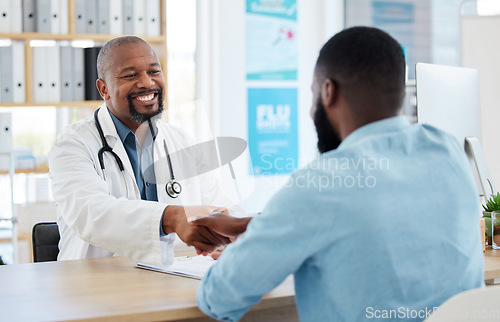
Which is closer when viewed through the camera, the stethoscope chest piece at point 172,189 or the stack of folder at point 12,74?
the stethoscope chest piece at point 172,189

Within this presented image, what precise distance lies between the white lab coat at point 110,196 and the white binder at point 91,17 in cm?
153

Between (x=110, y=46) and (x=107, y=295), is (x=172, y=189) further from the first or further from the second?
(x=107, y=295)

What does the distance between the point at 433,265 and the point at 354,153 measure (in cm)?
23

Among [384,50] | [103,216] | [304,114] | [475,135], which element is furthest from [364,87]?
[304,114]

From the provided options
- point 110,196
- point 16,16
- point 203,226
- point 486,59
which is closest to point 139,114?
point 110,196

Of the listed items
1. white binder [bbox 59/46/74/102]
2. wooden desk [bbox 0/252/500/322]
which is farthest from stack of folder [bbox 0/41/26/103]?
wooden desk [bbox 0/252/500/322]

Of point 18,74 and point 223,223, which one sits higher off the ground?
point 18,74

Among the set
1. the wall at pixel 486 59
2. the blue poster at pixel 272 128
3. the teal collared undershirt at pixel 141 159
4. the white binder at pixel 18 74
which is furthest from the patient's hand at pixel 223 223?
the blue poster at pixel 272 128

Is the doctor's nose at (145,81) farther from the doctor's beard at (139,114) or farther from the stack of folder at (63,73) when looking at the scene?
the stack of folder at (63,73)

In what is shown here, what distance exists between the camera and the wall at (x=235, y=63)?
4.06m

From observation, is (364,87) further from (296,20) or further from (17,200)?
(296,20)

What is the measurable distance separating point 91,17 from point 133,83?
160cm

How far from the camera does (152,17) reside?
3.57 metres

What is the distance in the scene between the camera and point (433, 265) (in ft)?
3.17
